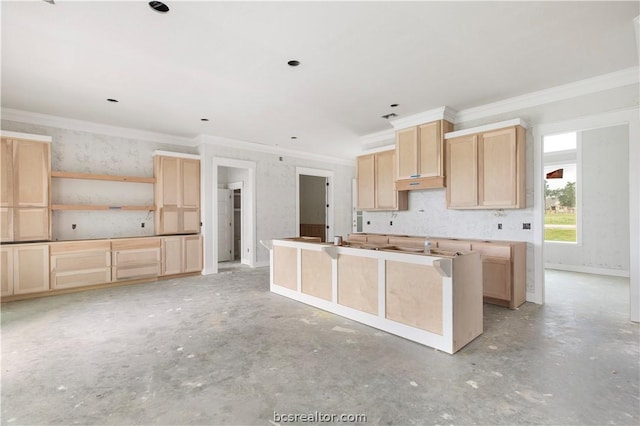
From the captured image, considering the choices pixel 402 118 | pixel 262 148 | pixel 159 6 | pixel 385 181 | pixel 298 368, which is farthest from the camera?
pixel 262 148

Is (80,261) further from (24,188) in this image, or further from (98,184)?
(98,184)

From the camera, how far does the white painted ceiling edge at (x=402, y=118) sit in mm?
3624

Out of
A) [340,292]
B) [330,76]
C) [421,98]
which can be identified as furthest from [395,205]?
[330,76]

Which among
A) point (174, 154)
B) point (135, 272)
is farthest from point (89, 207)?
point (174, 154)

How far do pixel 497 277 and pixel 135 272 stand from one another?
577 cm

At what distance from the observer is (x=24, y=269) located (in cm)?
445

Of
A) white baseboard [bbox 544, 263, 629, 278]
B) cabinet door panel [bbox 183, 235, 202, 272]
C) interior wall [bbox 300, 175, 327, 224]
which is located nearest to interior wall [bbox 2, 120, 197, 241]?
cabinet door panel [bbox 183, 235, 202, 272]

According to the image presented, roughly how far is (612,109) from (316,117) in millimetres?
3846

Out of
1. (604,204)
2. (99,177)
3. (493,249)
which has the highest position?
(99,177)

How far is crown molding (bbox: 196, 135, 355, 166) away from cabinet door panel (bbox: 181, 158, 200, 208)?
1.70ft

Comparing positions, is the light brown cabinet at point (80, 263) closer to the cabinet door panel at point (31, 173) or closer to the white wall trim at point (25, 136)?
the cabinet door panel at point (31, 173)

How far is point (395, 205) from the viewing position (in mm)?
5438

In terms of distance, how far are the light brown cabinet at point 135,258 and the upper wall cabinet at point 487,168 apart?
5.23 metres

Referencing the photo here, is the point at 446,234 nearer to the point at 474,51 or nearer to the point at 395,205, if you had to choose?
the point at 395,205
